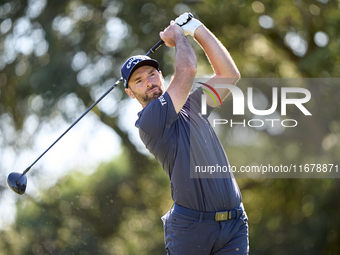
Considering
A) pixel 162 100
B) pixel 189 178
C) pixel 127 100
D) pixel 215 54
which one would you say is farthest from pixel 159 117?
pixel 127 100

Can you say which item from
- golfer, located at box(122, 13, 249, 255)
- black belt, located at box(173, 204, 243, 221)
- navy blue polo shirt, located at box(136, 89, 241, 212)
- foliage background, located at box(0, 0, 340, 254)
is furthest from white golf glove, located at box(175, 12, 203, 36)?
foliage background, located at box(0, 0, 340, 254)

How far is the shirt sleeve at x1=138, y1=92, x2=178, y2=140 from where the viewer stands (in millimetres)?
2916

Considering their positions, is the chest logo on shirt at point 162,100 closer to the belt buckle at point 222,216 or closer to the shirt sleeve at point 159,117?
the shirt sleeve at point 159,117

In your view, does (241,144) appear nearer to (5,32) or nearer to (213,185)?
(5,32)

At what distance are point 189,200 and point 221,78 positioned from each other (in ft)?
2.57

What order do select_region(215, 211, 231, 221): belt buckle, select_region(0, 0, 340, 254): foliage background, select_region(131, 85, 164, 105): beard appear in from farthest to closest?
select_region(0, 0, 340, 254): foliage background, select_region(131, 85, 164, 105): beard, select_region(215, 211, 231, 221): belt buckle

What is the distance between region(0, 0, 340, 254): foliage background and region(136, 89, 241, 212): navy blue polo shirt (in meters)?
5.62

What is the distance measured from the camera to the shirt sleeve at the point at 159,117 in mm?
2916

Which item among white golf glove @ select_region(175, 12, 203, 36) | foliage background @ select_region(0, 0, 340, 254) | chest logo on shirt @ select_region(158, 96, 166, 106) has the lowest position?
foliage background @ select_region(0, 0, 340, 254)

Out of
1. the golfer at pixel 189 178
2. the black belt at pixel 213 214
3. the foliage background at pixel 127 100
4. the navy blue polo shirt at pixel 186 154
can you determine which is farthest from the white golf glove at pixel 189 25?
the foliage background at pixel 127 100

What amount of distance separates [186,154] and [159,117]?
254 millimetres

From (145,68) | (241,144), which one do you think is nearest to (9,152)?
(241,144)

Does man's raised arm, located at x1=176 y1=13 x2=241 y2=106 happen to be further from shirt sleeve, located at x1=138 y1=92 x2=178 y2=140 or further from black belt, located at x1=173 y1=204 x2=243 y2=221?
black belt, located at x1=173 y1=204 x2=243 y2=221

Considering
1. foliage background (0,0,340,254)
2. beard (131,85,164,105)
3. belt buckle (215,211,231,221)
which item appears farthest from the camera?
foliage background (0,0,340,254)
